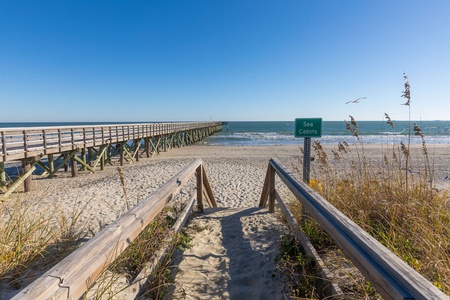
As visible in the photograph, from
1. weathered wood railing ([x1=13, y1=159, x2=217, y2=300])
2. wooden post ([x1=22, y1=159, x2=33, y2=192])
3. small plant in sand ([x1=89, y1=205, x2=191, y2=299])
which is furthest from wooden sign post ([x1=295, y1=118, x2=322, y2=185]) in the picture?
wooden post ([x1=22, y1=159, x2=33, y2=192])

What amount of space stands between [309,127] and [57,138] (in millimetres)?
11674

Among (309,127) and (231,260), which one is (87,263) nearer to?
(231,260)

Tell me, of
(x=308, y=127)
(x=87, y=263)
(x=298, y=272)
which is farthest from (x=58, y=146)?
(x=87, y=263)

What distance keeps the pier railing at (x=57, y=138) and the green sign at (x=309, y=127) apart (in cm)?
929

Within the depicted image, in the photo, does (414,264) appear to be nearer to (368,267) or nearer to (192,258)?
(368,267)

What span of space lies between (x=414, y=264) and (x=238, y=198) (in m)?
5.88

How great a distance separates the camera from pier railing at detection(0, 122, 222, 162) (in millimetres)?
8688

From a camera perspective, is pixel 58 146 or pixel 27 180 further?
pixel 58 146

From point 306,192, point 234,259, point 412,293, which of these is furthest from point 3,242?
point 412,293

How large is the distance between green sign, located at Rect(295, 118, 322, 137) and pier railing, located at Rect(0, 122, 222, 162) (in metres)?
9.29

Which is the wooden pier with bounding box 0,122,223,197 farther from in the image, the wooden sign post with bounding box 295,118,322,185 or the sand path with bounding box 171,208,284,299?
the wooden sign post with bounding box 295,118,322,185

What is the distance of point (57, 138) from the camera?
445 inches

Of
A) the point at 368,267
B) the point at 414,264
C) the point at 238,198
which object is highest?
the point at 368,267

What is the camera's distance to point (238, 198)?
24.6 feet
